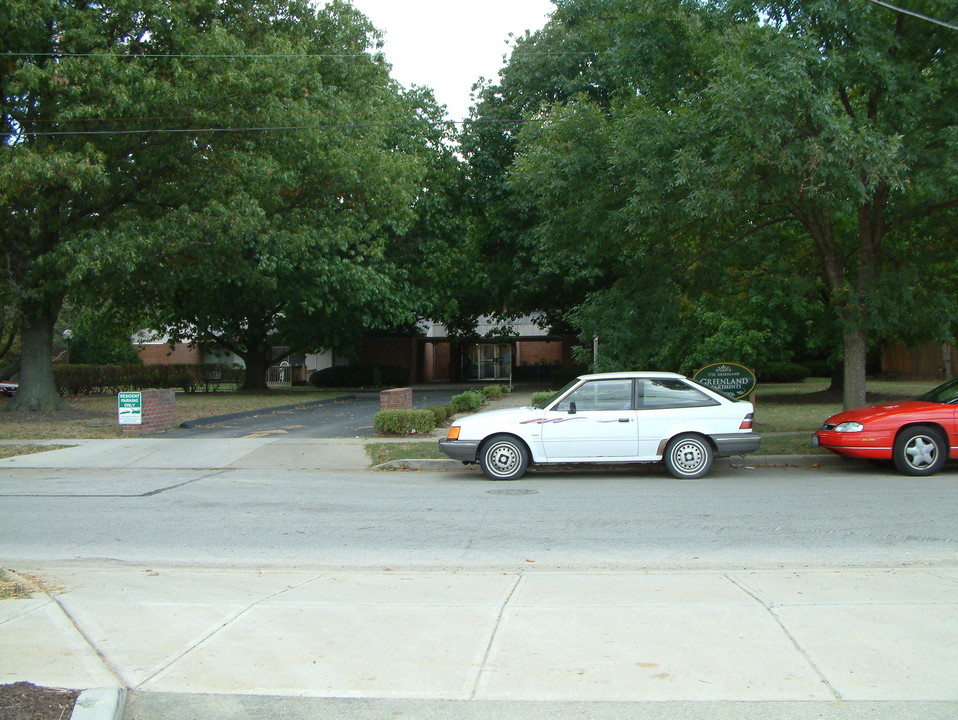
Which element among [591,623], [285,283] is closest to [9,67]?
[285,283]

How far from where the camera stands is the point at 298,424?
21.0 meters

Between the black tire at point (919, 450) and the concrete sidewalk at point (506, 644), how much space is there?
223 inches

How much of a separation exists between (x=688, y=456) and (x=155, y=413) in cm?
1210

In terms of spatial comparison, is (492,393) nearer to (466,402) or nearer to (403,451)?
(466,402)

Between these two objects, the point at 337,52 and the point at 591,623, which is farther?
the point at 337,52

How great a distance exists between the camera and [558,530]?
8945 millimetres

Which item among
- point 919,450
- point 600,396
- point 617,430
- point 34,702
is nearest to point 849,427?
point 919,450

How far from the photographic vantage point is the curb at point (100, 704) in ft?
13.3

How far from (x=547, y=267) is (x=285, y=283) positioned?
976cm

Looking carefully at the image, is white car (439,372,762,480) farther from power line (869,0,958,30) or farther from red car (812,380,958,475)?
power line (869,0,958,30)

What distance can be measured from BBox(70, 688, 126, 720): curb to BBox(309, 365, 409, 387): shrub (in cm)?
3629

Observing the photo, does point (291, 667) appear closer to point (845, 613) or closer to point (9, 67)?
point (845, 613)

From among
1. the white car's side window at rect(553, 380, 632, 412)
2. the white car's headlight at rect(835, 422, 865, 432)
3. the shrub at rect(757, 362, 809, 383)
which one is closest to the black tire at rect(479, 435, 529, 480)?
the white car's side window at rect(553, 380, 632, 412)

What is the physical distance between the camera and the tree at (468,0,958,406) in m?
11.8
